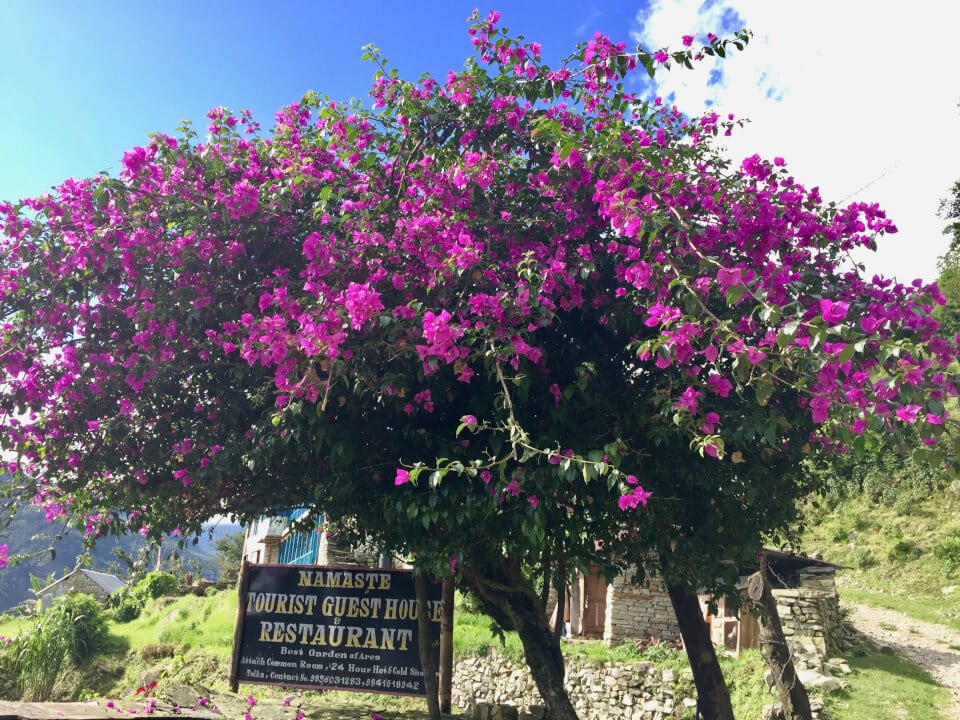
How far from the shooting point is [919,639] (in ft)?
55.7

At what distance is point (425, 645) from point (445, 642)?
27 centimetres

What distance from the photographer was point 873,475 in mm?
29453

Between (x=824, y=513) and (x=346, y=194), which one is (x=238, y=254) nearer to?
(x=346, y=194)

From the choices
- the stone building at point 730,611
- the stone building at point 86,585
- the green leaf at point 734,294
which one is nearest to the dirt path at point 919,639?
the stone building at point 730,611

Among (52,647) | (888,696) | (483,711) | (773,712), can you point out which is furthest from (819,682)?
(52,647)

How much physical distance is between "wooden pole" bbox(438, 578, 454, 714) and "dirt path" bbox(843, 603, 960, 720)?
8963 mm

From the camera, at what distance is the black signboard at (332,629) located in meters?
7.85

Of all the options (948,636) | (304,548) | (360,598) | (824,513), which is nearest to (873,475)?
(824,513)

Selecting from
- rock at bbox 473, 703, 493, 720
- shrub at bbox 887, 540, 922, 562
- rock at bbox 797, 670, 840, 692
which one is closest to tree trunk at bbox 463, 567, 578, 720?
rock at bbox 473, 703, 493, 720

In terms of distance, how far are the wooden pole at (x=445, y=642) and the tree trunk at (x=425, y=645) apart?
157 millimetres

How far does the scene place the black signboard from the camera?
25.8 ft

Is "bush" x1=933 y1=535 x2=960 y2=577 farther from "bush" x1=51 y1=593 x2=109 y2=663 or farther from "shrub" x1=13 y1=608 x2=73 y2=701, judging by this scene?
"bush" x1=51 y1=593 x2=109 y2=663

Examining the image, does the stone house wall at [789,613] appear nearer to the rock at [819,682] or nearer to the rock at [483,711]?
the rock at [819,682]

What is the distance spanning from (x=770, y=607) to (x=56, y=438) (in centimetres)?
914
